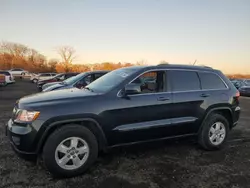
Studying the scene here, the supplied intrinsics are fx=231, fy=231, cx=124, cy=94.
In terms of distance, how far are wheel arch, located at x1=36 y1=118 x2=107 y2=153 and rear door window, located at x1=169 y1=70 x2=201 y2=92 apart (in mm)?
1635

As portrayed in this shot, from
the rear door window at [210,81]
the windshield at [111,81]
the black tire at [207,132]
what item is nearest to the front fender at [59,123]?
the windshield at [111,81]

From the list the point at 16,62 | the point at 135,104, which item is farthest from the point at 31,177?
the point at 16,62

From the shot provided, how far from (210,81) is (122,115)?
224 cm

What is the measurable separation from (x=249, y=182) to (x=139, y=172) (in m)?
1.63

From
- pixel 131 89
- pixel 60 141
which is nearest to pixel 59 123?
pixel 60 141

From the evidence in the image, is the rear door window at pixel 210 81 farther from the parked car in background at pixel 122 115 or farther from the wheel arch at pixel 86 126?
the wheel arch at pixel 86 126

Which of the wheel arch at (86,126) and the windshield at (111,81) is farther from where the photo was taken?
the windshield at (111,81)

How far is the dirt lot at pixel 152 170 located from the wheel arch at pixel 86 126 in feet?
1.49

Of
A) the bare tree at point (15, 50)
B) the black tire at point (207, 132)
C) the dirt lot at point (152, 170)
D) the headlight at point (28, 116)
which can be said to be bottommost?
the dirt lot at point (152, 170)

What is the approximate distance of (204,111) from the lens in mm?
4598

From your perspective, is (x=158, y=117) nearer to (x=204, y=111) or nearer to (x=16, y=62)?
(x=204, y=111)

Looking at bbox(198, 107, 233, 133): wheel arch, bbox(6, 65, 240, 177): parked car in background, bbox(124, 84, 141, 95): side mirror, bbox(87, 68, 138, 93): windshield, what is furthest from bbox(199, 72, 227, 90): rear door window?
bbox(124, 84, 141, 95): side mirror

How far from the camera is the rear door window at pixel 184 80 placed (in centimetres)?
443

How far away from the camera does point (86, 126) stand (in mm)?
3645
